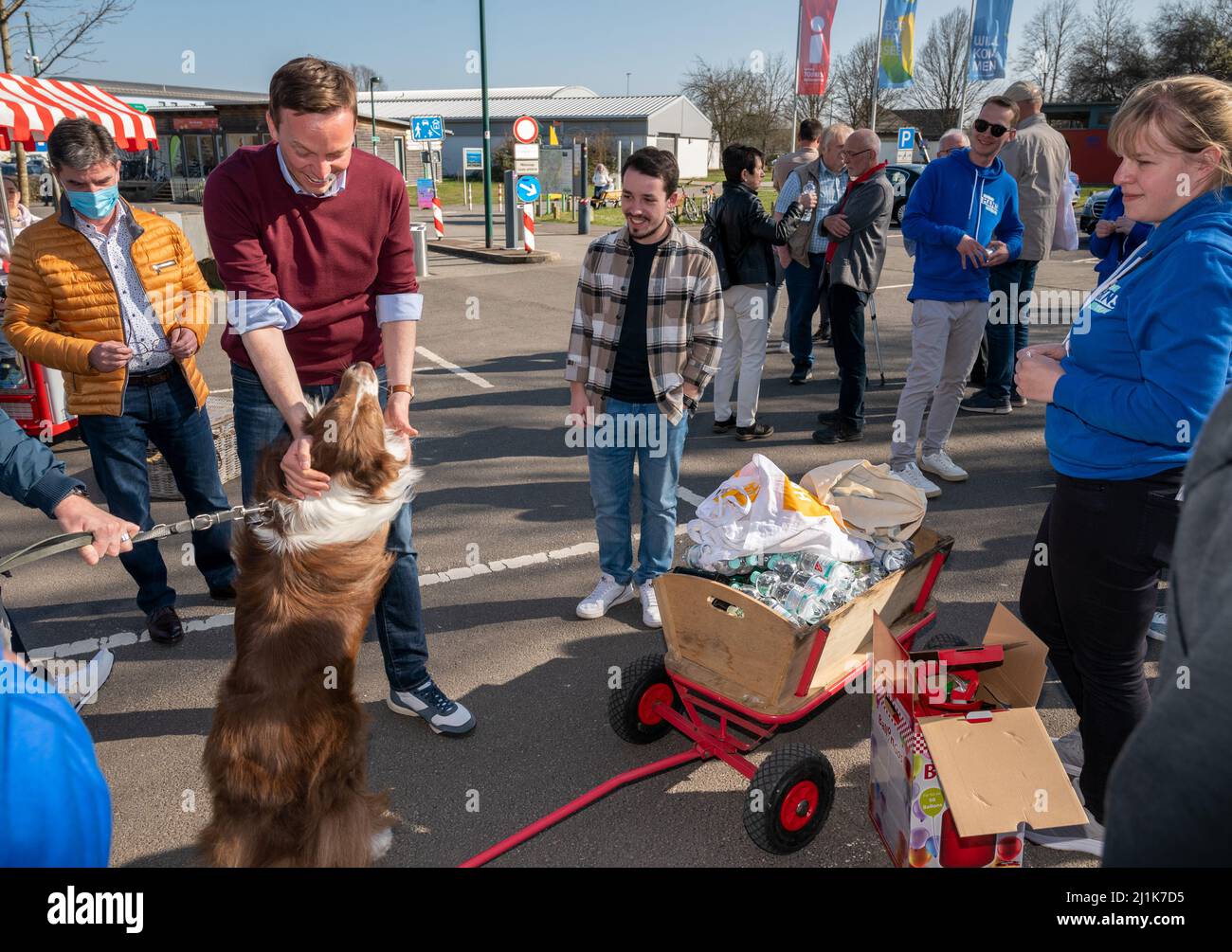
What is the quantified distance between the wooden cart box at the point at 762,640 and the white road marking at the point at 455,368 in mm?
5972

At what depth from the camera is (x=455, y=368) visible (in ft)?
31.4

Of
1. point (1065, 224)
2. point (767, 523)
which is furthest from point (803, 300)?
point (767, 523)

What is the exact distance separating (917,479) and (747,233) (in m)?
2.34

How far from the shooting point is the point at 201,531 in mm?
4484

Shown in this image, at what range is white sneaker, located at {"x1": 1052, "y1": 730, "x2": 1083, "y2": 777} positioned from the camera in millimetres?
3266

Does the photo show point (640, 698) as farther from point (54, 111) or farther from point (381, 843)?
point (54, 111)

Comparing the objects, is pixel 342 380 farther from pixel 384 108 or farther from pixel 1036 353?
pixel 384 108

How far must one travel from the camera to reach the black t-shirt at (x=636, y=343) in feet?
13.5

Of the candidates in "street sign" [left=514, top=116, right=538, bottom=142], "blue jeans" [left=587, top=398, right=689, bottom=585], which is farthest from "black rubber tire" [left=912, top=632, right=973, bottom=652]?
"street sign" [left=514, top=116, right=538, bottom=142]

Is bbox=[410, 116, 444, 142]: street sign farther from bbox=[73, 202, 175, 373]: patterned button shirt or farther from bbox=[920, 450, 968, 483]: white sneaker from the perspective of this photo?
bbox=[73, 202, 175, 373]: patterned button shirt

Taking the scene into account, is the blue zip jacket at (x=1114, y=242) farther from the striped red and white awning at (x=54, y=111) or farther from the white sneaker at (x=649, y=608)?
the striped red and white awning at (x=54, y=111)

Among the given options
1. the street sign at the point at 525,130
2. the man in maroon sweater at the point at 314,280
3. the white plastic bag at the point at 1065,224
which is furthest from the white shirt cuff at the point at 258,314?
the street sign at the point at 525,130

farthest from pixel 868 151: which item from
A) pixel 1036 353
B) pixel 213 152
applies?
pixel 213 152

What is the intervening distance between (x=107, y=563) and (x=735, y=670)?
4.08 meters
